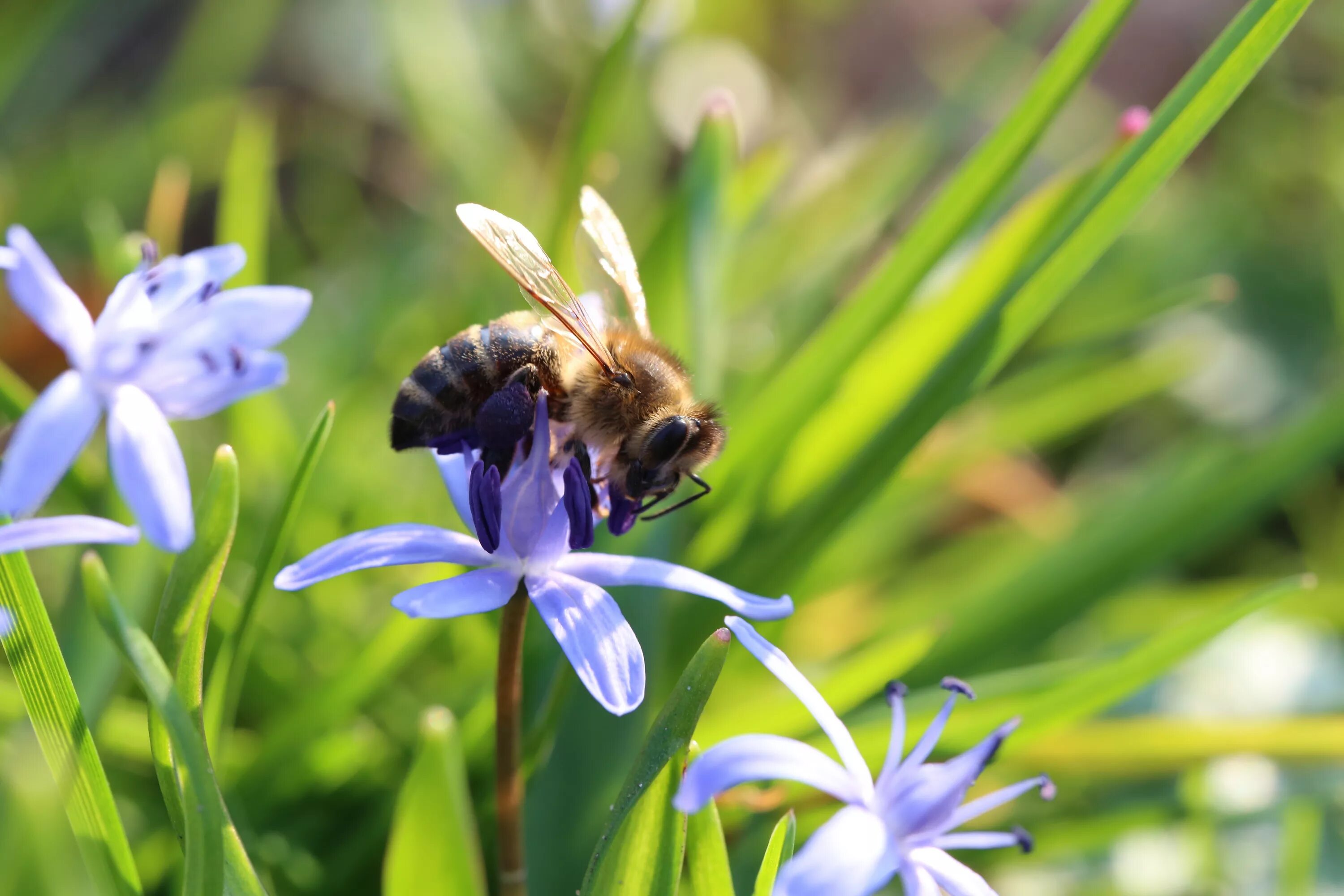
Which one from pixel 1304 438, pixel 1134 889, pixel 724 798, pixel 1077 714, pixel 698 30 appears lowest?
pixel 1134 889

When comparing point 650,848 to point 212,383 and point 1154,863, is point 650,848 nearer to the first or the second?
point 212,383

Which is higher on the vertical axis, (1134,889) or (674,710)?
(674,710)

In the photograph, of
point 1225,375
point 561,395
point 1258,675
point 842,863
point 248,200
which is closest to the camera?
point 842,863

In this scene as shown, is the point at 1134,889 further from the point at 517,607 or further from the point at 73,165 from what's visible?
the point at 73,165

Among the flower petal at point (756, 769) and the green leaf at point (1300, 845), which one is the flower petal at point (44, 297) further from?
the green leaf at point (1300, 845)

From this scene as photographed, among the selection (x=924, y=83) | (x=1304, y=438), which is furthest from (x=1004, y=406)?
(x=924, y=83)

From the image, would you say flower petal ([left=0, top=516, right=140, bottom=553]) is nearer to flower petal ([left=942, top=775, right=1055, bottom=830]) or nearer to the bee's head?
the bee's head

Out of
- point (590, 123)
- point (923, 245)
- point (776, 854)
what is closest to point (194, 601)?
point (776, 854)

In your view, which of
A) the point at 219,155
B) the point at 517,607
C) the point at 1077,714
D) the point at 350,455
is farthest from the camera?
the point at 219,155
